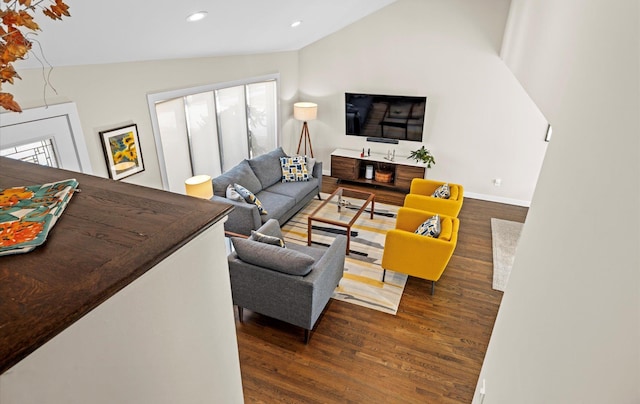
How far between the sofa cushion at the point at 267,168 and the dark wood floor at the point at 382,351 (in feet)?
7.69

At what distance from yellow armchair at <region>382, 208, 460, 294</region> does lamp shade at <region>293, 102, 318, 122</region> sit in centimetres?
341

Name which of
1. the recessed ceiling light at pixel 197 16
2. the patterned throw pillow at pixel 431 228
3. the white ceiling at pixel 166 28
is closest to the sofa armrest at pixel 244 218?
the white ceiling at pixel 166 28

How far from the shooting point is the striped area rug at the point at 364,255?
162 inches

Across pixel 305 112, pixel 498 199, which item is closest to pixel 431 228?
pixel 498 199

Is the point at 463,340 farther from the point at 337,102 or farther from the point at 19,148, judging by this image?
the point at 337,102

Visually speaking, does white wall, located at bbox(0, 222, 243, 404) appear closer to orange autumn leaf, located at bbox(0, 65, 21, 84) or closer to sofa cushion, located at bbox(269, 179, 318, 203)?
orange autumn leaf, located at bbox(0, 65, 21, 84)

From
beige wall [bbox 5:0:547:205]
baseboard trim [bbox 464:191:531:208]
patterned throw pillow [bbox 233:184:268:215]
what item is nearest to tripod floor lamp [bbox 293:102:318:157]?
beige wall [bbox 5:0:547:205]

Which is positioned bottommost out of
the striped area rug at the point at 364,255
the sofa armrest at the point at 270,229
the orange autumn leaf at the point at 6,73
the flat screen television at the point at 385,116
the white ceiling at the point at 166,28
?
the striped area rug at the point at 364,255

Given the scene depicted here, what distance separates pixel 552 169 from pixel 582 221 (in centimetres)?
58

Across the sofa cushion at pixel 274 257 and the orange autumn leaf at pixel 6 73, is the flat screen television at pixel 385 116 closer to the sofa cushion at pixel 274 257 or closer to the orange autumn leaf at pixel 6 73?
the sofa cushion at pixel 274 257

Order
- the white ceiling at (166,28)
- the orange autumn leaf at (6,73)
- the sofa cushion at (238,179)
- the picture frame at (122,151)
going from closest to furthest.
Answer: the orange autumn leaf at (6,73)
the white ceiling at (166,28)
the picture frame at (122,151)
the sofa cushion at (238,179)

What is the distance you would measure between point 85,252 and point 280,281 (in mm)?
2401

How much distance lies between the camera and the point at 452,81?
6086 millimetres

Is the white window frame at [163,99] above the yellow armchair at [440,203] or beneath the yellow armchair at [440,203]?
above
